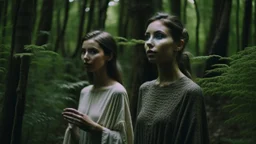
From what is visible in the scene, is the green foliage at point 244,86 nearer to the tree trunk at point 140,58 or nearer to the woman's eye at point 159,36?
the tree trunk at point 140,58

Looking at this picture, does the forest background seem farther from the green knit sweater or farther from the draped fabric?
the green knit sweater

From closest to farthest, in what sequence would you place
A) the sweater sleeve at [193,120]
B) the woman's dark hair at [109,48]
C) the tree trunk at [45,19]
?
the sweater sleeve at [193,120] → the woman's dark hair at [109,48] → the tree trunk at [45,19]

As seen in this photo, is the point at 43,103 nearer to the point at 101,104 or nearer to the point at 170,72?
the point at 101,104

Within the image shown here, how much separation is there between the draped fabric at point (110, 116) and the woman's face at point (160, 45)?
37.4 inches

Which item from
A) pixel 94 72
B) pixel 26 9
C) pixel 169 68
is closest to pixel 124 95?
pixel 94 72

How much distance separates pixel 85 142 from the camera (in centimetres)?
392

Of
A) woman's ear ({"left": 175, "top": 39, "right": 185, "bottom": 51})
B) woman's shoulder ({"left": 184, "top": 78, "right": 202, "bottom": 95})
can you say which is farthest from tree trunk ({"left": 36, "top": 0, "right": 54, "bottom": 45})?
woman's shoulder ({"left": 184, "top": 78, "right": 202, "bottom": 95})

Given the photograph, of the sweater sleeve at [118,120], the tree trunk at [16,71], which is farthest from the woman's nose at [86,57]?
the tree trunk at [16,71]

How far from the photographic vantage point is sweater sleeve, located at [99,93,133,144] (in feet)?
12.6

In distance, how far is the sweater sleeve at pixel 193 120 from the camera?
9.11ft

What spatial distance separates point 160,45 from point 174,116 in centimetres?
57

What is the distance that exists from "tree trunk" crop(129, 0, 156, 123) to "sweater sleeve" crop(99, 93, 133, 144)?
1.56 metres

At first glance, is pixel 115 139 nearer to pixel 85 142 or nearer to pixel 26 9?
pixel 85 142

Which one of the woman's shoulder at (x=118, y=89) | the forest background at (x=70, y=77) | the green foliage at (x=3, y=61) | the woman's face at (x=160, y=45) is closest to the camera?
the woman's face at (x=160, y=45)
